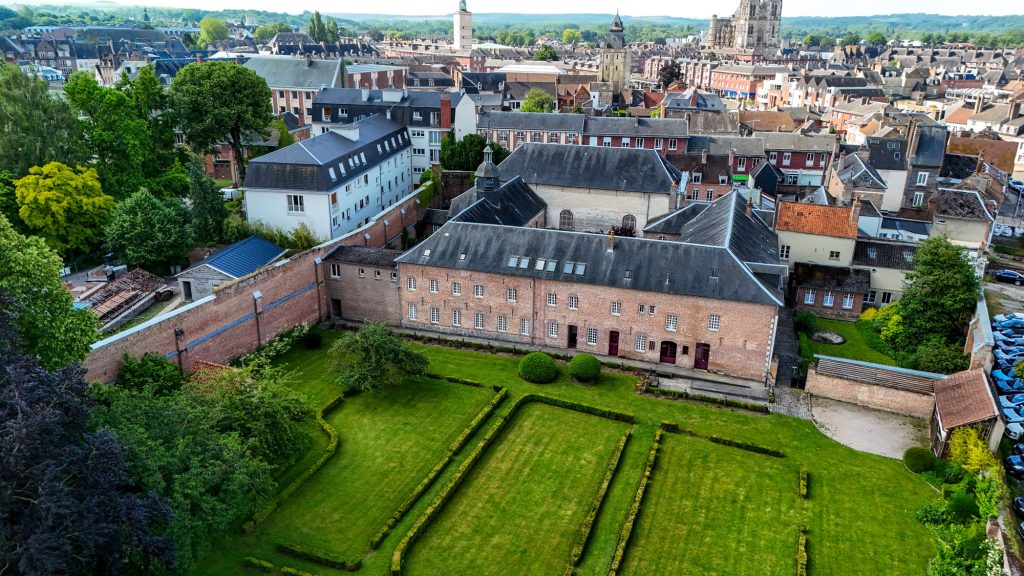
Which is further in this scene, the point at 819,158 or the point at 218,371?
the point at 819,158

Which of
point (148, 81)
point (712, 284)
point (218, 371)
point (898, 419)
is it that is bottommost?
point (898, 419)

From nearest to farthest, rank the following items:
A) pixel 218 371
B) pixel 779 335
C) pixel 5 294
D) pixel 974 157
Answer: pixel 5 294 < pixel 218 371 < pixel 779 335 < pixel 974 157

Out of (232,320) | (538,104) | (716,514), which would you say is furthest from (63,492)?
(538,104)

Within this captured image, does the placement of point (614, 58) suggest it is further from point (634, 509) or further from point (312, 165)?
point (634, 509)

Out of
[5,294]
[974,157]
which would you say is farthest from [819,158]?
[5,294]

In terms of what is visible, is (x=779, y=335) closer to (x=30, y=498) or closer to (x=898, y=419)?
(x=898, y=419)

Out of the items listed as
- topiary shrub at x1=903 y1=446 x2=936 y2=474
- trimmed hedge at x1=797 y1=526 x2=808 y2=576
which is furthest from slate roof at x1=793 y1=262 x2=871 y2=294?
trimmed hedge at x1=797 y1=526 x2=808 y2=576

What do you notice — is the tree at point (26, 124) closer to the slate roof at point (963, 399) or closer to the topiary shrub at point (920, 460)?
the topiary shrub at point (920, 460)
